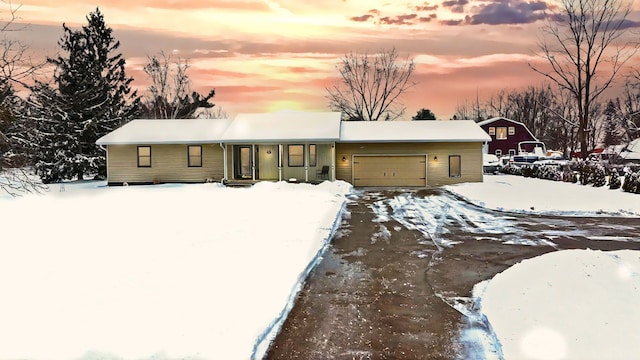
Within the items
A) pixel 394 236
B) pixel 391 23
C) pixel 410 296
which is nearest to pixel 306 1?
pixel 391 23

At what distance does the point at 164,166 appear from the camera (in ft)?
84.9

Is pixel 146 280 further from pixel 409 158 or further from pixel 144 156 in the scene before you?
pixel 144 156

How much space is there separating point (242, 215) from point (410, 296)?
23.5 feet

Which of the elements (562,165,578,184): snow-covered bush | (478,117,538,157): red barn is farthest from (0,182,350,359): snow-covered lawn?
(478,117,538,157): red barn

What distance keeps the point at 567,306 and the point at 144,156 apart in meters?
24.8

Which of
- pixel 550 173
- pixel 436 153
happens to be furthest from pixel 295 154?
pixel 550 173

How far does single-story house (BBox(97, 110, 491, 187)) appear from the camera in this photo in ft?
81.0

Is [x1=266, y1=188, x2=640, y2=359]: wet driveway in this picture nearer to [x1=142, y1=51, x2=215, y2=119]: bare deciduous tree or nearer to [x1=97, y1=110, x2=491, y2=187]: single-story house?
[x1=97, y1=110, x2=491, y2=187]: single-story house

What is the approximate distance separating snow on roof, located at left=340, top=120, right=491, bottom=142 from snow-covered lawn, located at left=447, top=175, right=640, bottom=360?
17.7 meters

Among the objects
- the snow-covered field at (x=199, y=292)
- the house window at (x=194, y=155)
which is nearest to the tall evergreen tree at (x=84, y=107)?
the house window at (x=194, y=155)

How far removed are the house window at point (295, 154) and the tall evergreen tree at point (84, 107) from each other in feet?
46.1

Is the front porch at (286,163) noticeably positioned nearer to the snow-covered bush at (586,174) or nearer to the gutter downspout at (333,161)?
the gutter downspout at (333,161)

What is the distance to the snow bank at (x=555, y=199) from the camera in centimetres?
1480

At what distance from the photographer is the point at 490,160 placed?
4294 cm
